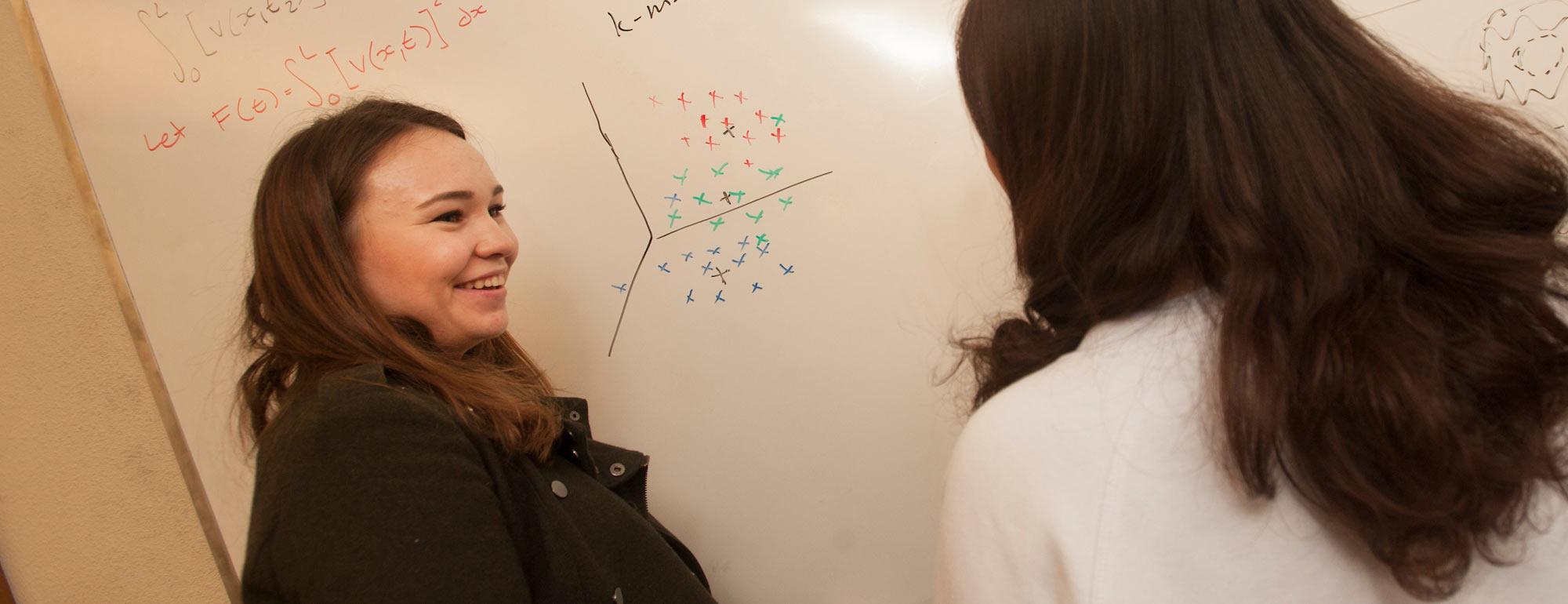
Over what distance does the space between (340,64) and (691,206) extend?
553 mm

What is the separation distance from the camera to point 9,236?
1364 mm

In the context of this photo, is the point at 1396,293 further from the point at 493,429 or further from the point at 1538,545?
the point at 493,429

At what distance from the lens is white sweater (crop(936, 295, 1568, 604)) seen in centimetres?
52

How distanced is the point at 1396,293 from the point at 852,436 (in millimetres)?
707

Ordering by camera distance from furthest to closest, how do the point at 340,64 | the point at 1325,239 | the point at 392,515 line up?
the point at 340,64 < the point at 392,515 < the point at 1325,239

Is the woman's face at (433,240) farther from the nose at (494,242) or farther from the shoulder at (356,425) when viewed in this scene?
the shoulder at (356,425)

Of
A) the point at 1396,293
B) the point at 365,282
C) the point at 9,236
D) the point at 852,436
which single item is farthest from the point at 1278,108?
the point at 9,236

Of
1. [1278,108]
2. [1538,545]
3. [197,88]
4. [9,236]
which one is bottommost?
[1538,545]

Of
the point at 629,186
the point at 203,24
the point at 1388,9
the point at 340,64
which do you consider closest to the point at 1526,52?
the point at 1388,9

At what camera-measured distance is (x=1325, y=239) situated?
20.3 inches

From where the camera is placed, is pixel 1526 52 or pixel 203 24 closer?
pixel 1526 52

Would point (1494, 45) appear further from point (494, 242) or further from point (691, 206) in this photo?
point (494, 242)

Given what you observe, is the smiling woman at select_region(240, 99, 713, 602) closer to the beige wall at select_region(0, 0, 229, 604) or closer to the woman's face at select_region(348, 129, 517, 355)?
the woman's face at select_region(348, 129, 517, 355)

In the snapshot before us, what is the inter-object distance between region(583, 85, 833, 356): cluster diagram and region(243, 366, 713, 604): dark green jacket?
40cm
